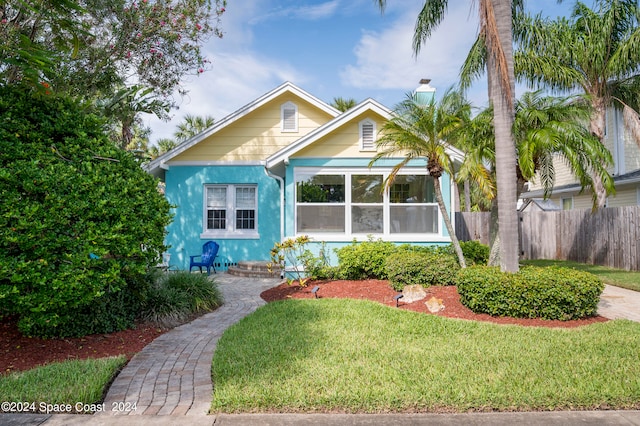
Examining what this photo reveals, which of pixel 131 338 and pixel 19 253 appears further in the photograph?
pixel 131 338

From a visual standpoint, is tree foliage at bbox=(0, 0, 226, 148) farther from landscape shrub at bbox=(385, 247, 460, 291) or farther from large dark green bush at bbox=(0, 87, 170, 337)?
landscape shrub at bbox=(385, 247, 460, 291)

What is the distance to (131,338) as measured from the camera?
566 centimetres

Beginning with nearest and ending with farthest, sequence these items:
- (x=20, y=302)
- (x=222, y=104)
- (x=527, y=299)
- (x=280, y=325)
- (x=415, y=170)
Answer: (x=20, y=302), (x=280, y=325), (x=527, y=299), (x=415, y=170), (x=222, y=104)

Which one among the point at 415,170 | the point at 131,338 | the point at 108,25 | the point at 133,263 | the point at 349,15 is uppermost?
the point at 349,15

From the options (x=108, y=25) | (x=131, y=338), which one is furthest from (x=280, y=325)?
(x=108, y=25)

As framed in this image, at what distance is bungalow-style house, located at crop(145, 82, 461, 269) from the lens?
11227 mm

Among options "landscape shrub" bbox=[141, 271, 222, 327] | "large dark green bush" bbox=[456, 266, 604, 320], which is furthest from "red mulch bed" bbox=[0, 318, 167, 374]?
"large dark green bush" bbox=[456, 266, 604, 320]

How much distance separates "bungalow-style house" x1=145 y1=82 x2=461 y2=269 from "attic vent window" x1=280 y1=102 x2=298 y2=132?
37 mm

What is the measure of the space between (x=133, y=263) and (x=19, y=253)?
4.12 feet

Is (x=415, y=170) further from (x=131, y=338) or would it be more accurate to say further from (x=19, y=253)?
(x=19, y=253)

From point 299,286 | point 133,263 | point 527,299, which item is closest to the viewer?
point 133,263

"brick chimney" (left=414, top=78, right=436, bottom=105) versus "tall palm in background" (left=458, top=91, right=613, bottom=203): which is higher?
"brick chimney" (left=414, top=78, right=436, bottom=105)

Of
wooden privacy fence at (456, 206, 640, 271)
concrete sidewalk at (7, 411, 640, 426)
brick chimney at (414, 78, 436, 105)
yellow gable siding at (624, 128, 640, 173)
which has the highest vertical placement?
brick chimney at (414, 78, 436, 105)

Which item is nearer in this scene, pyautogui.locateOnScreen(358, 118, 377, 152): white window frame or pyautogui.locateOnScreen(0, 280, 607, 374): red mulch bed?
pyautogui.locateOnScreen(0, 280, 607, 374): red mulch bed
